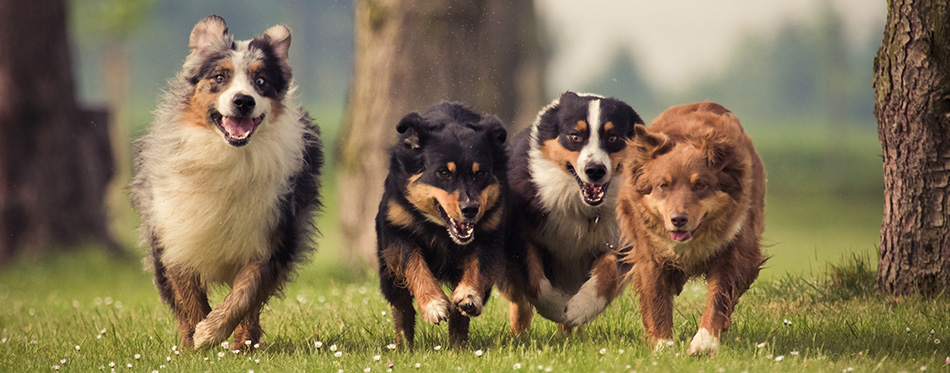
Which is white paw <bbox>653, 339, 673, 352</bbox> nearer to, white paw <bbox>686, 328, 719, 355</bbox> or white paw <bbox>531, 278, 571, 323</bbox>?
white paw <bbox>686, 328, 719, 355</bbox>

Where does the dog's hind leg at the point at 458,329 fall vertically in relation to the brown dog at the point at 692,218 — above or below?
below

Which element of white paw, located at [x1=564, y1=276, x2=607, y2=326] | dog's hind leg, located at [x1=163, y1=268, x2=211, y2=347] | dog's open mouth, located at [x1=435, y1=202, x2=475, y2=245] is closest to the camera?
dog's open mouth, located at [x1=435, y1=202, x2=475, y2=245]

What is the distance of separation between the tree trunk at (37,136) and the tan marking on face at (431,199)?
8.58 meters

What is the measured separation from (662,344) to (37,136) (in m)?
Result: 9.80

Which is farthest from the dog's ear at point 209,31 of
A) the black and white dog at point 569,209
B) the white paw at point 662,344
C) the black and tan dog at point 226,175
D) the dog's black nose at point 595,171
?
the white paw at point 662,344

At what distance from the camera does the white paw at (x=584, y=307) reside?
5539 millimetres

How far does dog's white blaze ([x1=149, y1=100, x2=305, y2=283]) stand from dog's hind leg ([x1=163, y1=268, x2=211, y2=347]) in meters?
0.12

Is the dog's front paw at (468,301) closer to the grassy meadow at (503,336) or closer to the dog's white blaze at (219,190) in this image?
the grassy meadow at (503,336)

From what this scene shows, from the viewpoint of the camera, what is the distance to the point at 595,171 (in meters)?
5.36

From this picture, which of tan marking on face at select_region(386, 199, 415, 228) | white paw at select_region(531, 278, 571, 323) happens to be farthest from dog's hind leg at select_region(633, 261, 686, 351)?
tan marking on face at select_region(386, 199, 415, 228)

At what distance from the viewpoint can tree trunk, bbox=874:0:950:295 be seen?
6395 mm

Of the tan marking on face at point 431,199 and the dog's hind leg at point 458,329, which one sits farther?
the dog's hind leg at point 458,329

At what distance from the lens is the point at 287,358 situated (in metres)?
5.27

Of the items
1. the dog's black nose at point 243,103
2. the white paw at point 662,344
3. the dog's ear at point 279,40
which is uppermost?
the dog's ear at point 279,40
